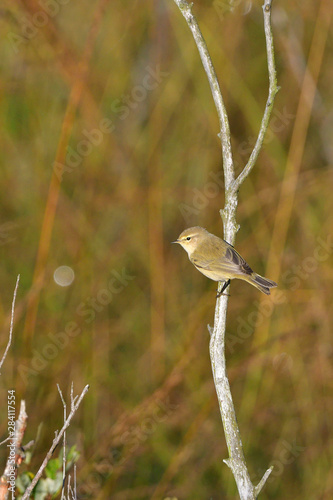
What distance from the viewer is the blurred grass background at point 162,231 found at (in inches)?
136

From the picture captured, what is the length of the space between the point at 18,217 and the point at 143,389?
1.53 meters

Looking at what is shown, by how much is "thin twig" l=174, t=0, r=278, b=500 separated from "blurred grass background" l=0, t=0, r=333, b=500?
159 centimetres

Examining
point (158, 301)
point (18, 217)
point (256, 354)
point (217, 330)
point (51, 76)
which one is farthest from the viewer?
point (18, 217)

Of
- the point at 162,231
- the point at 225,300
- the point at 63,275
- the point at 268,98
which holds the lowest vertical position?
the point at 225,300

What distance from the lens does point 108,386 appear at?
3.74m

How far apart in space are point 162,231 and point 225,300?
2.14 m

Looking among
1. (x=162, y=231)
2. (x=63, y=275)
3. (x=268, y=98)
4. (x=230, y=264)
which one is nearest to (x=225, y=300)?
(x=268, y=98)

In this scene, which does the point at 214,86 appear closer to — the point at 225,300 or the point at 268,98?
the point at 268,98

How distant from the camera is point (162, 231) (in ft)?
12.7

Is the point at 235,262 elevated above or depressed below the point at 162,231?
below

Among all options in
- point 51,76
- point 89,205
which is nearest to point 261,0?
point 51,76

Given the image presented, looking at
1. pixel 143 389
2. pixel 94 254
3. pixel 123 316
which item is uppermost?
pixel 94 254

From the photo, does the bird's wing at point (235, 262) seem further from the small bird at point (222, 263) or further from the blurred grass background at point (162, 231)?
the blurred grass background at point (162, 231)

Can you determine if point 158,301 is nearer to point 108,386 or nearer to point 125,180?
point 108,386
